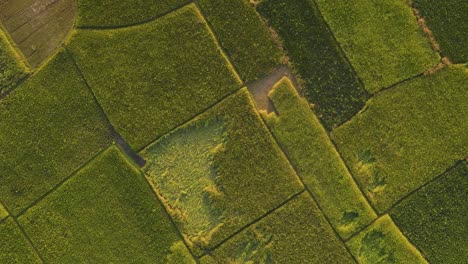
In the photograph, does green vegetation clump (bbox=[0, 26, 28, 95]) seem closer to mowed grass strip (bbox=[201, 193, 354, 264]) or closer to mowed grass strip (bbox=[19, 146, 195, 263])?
mowed grass strip (bbox=[19, 146, 195, 263])

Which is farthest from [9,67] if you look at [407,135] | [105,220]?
[407,135]

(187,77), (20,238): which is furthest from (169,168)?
(20,238)

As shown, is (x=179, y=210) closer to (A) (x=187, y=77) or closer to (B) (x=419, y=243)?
(A) (x=187, y=77)

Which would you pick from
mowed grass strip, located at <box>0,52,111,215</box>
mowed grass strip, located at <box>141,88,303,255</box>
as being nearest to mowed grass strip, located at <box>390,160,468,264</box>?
mowed grass strip, located at <box>141,88,303,255</box>

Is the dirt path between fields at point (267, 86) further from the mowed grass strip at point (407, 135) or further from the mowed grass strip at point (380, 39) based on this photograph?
the mowed grass strip at point (407, 135)

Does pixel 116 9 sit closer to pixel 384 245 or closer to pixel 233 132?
pixel 233 132

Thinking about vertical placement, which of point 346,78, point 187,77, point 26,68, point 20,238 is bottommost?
point 346,78
